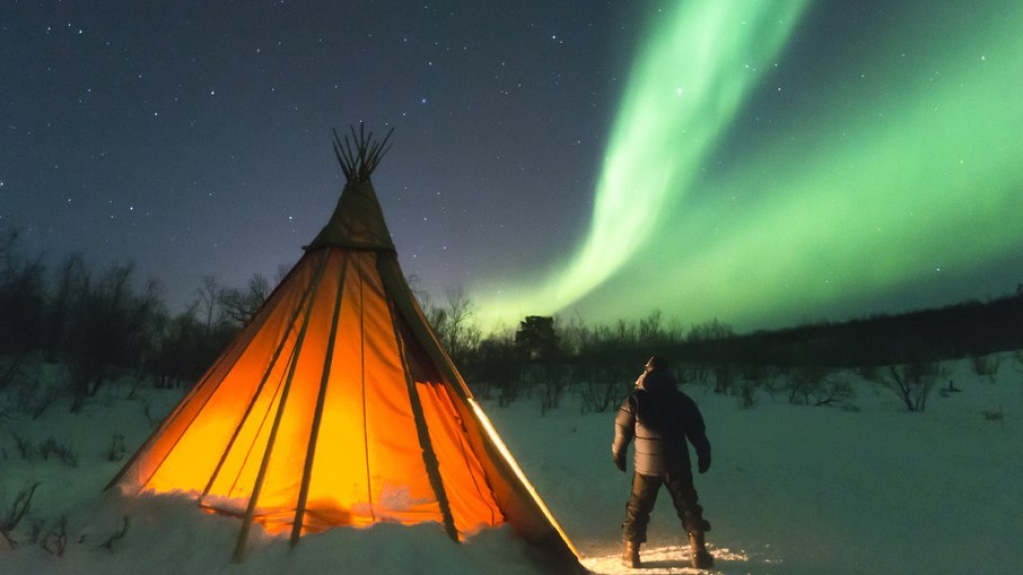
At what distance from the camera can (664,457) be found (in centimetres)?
465

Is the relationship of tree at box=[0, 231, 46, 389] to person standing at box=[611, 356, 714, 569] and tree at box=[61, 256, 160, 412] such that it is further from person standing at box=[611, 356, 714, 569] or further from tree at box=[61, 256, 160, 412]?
person standing at box=[611, 356, 714, 569]

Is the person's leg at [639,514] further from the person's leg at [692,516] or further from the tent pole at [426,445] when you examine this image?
the tent pole at [426,445]

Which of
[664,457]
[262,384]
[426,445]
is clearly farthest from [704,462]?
[262,384]

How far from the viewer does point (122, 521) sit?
4.34m

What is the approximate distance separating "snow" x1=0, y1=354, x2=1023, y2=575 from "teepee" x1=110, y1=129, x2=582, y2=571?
28.1 inches

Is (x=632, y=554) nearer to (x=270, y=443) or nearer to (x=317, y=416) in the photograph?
(x=317, y=416)

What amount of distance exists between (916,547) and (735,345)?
60.1 ft

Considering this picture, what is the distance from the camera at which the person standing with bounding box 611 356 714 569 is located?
4.64 meters

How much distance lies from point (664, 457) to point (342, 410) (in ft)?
9.62

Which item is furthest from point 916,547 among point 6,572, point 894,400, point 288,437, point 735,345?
point 735,345

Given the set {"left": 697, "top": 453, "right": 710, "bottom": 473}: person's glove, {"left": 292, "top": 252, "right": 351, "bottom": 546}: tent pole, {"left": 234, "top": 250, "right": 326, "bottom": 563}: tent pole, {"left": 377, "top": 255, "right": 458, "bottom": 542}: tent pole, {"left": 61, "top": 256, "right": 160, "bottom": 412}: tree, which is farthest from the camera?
{"left": 61, "top": 256, "right": 160, "bottom": 412}: tree

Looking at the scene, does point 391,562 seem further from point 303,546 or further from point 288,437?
point 288,437

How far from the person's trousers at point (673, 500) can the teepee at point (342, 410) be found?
105 centimetres

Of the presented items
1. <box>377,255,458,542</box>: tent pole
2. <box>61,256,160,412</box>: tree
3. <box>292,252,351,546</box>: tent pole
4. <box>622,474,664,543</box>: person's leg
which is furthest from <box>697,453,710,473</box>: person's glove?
<box>61,256,160,412</box>: tree
